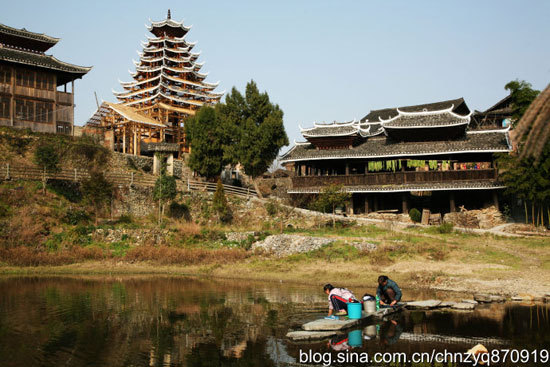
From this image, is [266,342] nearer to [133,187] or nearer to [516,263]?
[516,263]

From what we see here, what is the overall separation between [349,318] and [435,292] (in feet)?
22.7

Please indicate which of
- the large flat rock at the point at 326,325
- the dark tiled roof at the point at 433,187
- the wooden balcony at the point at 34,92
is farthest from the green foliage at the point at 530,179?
the wooden balcony at the point at 34,92

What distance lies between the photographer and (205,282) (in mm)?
22406

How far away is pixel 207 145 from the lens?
4134 cm

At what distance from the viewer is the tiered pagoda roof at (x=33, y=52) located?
124ft

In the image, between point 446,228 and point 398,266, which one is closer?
point 398,266

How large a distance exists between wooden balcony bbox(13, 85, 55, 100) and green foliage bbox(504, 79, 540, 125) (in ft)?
113

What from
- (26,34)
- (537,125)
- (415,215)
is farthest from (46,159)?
(537,125)

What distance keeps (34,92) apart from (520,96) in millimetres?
35683

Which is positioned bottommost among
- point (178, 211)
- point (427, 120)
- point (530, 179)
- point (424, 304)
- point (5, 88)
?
point (424, 304)

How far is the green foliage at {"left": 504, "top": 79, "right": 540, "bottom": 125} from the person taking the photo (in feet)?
98.8

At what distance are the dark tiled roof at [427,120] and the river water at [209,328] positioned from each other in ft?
62.8

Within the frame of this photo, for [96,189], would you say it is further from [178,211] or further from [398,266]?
[398,266]

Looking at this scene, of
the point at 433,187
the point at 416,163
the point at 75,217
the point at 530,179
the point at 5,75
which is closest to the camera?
the point at 530,179
